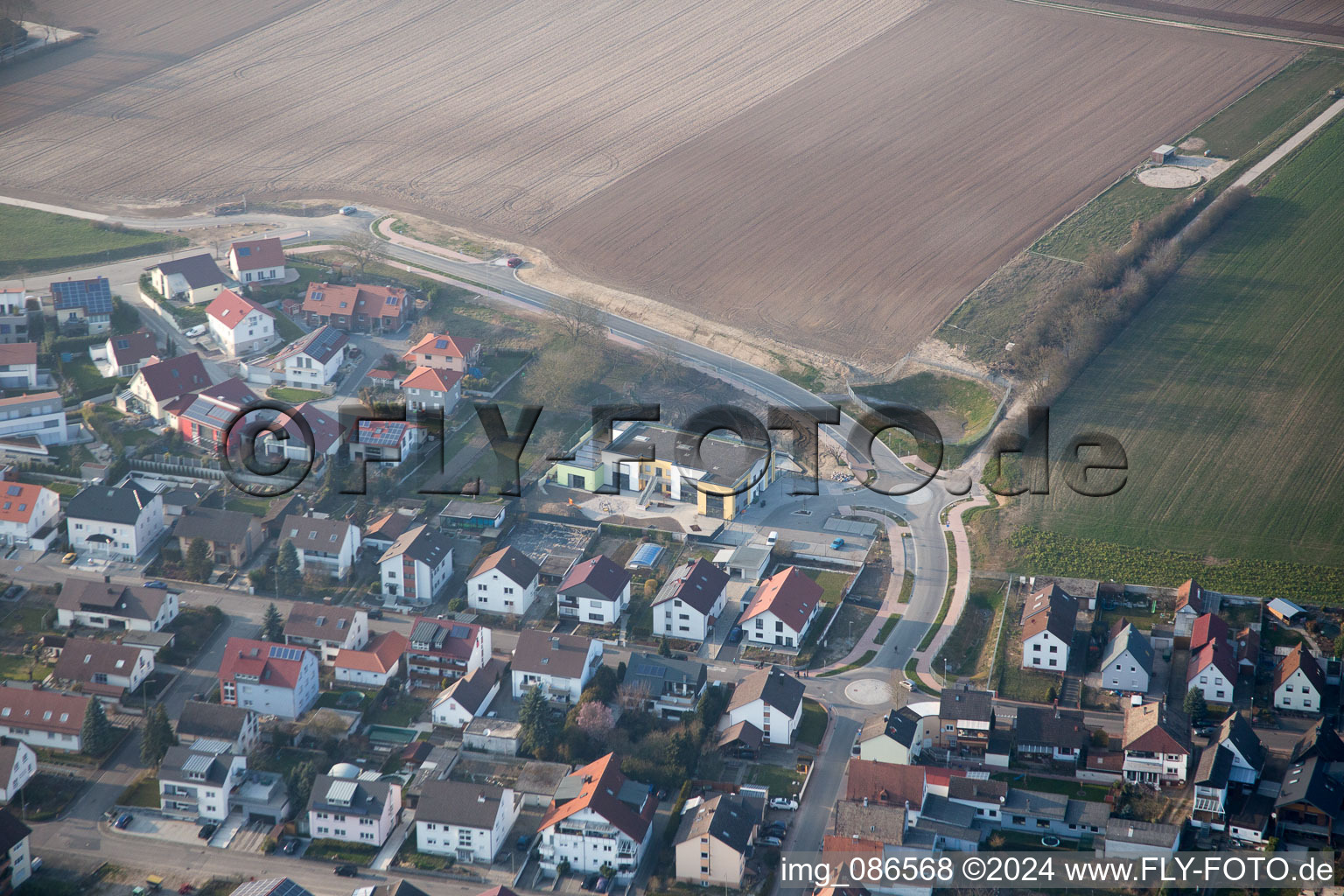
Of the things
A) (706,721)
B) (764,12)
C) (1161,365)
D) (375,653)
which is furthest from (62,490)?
(764,12)

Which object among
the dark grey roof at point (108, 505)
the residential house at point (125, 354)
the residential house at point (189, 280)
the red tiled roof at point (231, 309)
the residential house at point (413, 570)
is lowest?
the residential house at point (413, 570)

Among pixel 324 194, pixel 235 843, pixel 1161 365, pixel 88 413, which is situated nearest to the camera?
pixel 235 843

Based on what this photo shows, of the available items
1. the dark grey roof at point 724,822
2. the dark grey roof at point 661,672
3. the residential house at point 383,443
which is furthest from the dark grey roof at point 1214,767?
the residential house at point 383,443

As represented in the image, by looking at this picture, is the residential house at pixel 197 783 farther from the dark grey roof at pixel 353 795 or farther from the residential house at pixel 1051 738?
the residential house at pixel 1051 738

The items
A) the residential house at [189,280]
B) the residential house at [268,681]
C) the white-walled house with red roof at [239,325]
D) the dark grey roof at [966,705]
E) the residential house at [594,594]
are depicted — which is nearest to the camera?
the dark grey roof at [966,705]

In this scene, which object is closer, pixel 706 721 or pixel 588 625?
pixel 706 721

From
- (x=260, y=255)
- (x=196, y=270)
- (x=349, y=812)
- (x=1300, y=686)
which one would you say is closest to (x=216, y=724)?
(x=349, y=812)

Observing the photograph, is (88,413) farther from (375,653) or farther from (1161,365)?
(1161,365)
